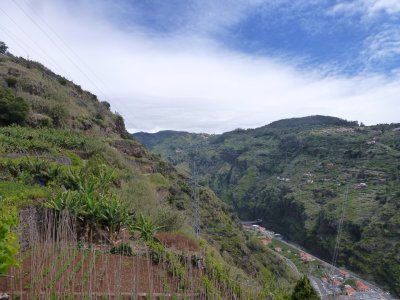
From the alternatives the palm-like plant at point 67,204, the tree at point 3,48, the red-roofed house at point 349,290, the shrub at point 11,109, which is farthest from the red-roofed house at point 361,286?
the tree at point 3,48

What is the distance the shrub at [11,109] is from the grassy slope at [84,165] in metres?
1.08

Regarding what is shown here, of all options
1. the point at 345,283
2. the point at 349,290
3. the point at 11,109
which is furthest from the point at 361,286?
the point at 11,109

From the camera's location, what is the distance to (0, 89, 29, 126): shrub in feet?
80.7

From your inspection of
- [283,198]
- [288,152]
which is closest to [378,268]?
[283,198]

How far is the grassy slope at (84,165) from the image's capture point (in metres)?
14.4

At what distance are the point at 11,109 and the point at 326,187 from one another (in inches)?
2561

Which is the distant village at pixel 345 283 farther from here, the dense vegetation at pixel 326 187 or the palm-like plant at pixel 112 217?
the palm-like plant at pixel 112 217

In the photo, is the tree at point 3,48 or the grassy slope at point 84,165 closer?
the grassy slope at point 84,165

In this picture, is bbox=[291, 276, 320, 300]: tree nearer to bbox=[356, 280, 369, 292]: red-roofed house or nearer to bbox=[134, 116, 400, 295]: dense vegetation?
bbox=[134, 116, 400, 295]: dense vegetation

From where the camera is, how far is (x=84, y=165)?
1966 centimetres

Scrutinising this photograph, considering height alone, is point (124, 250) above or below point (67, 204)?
below

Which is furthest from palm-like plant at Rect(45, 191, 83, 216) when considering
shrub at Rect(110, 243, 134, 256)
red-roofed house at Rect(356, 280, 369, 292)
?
red-roofed house at Rect(356, 280, 369, 292)

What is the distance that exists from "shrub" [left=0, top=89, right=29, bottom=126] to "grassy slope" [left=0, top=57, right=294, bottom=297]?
1081 mm

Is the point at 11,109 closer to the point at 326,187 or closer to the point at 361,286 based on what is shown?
the point at 361,286
